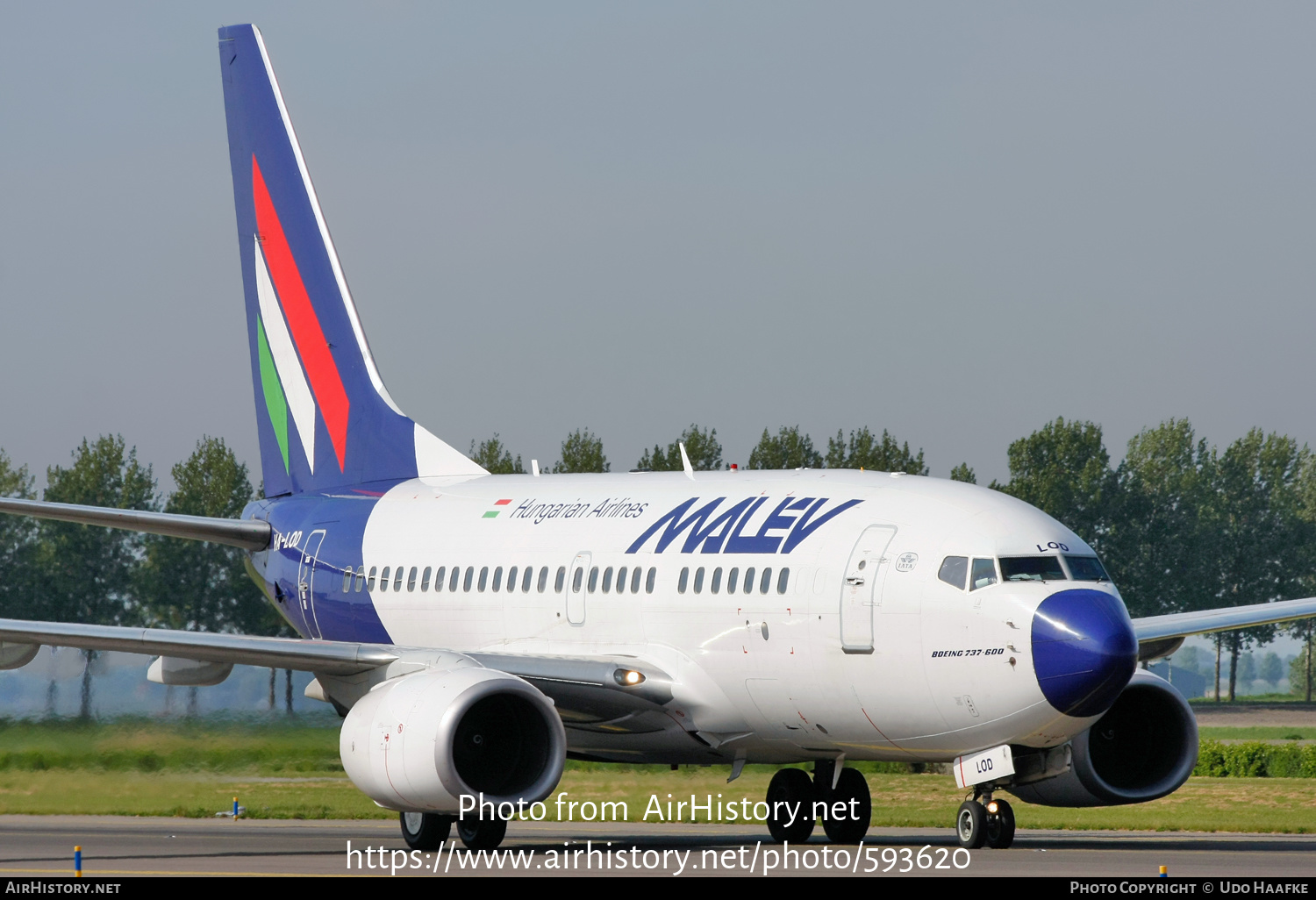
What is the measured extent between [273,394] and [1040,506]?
68586 mm

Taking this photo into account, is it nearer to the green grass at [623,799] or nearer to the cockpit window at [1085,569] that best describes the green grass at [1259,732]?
the green grass at [623,799]

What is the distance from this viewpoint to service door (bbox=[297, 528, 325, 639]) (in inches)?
1003

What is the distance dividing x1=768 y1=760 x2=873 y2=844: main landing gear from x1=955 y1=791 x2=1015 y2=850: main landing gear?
350 cm

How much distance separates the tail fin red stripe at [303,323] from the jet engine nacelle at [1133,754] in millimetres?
12161

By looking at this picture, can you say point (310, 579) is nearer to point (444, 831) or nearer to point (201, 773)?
point (201, 773)

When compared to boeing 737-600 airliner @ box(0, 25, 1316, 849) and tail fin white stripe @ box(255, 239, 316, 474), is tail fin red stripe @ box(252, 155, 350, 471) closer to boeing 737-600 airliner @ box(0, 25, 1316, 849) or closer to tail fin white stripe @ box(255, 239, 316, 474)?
tail fin white stripe @ box(255, 239, 316, 474)

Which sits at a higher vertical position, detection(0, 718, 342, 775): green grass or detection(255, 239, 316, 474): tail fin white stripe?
detection(255, 239, 316, 474): tail fin white stripe

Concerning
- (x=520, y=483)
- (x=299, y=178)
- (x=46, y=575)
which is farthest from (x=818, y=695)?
(x=46, y=575)

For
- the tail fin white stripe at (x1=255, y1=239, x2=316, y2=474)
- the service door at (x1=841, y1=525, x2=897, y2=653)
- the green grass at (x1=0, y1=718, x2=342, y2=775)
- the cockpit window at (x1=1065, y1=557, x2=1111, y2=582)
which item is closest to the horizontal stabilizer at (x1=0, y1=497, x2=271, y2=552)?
the tail fin white stripe at (x1=255, y1=239, x2=316, y2=474)

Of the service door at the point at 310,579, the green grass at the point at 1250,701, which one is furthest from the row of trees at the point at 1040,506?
the service door at the point at 310,579

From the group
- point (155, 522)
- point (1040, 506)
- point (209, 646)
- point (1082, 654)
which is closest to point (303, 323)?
point (155, 522)

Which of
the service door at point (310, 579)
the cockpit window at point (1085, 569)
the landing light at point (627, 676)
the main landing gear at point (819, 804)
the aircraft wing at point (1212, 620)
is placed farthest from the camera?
the service door at point (310, 579)

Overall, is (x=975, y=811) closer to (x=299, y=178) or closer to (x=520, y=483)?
(x=520, y=483)

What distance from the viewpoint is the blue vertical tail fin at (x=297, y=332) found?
1075 inches
